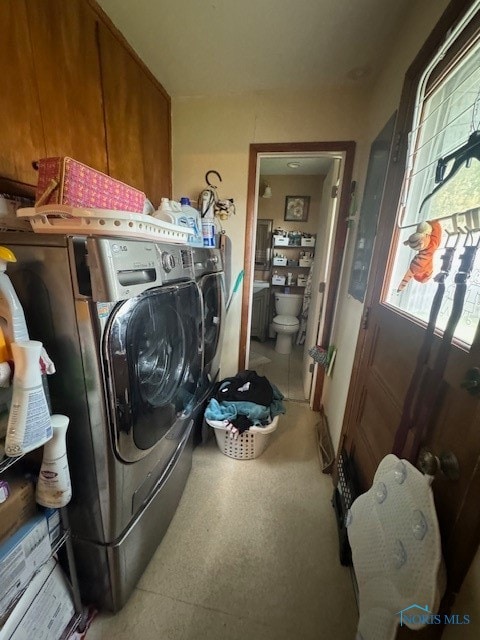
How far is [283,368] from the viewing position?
2861 millimetres

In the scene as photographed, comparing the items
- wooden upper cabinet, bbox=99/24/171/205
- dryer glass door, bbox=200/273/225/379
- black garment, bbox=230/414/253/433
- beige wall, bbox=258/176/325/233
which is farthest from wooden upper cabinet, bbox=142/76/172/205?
beige wall, bbox=258/176/325/233

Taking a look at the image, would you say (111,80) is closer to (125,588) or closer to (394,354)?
(394,354)

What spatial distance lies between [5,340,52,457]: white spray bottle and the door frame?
158 centimetres

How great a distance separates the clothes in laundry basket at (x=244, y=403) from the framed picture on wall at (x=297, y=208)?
8.33 feet

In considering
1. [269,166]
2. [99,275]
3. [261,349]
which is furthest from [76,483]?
[269,166]

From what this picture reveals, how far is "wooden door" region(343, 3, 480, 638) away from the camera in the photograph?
1.69 ft

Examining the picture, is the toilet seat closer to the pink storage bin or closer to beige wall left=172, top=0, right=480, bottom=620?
beige wall left=172, top=0, right=480, bottom=620

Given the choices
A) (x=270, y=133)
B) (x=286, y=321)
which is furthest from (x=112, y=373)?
(x=286, y=321)

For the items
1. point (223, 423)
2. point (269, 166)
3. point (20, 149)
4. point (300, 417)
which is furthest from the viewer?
point (269, 166)

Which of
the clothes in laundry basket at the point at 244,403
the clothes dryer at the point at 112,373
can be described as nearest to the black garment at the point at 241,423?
the clothes in laundry basket at the point at 244,403

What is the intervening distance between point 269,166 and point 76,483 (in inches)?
129

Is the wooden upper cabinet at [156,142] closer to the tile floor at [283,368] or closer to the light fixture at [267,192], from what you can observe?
the light fixture at [267,192]

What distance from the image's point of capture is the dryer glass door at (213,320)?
58.9 inches

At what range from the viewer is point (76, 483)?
2.42 ft
